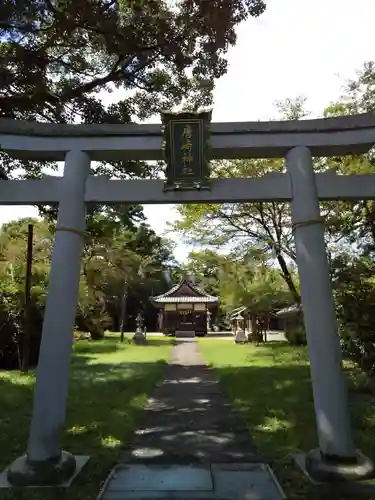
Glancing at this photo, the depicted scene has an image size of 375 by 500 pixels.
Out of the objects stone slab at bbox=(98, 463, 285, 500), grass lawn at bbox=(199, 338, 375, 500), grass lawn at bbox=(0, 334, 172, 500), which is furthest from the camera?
grass lawn at bbox=(199, 338, 375, 500)

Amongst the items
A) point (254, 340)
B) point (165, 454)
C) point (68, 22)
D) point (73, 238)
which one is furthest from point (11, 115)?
point (254, 340)

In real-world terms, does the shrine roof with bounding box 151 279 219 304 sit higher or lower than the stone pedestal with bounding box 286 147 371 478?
higher

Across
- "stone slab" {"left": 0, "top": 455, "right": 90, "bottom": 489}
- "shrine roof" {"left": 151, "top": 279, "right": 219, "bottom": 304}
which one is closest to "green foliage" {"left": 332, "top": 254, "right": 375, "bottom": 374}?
"stone slab" {"left": 0, "top": 455, "right": 90, "bottom": 489}

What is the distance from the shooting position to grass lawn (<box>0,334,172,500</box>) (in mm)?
4648

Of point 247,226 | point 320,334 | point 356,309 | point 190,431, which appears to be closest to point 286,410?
point 190,431

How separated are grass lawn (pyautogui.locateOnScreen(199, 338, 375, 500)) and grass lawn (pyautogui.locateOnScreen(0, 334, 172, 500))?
75.8 inches

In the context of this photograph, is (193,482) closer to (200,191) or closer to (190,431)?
(190,431)

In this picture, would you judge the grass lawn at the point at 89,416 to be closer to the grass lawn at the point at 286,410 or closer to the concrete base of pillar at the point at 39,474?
the concrete base of pillar at the point at 39,474

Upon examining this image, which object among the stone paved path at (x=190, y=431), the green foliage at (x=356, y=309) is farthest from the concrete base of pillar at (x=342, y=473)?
the green foliage at (x=356, y=309)

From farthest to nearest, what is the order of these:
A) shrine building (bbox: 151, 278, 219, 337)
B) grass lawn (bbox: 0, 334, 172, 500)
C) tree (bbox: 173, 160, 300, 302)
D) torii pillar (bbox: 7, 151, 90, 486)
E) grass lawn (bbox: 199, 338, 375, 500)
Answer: shrine building (bbox: 151, 278, 219, 337)
tree (bbox: 173, 160, 300, 302)
grass lawn (bbox: 199, 338, 375, 500)
grass lawn (bbox: 0, 334, 172, 500)
torii pillar (bbox: 7, 151, 90, 486)

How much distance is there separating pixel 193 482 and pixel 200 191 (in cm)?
314

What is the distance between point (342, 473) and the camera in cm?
432

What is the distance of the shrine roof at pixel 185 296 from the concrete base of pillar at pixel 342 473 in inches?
1359

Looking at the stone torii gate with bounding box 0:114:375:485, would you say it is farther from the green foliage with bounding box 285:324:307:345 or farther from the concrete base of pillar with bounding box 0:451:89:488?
the green foliage with bounding box 285:324:307:345
